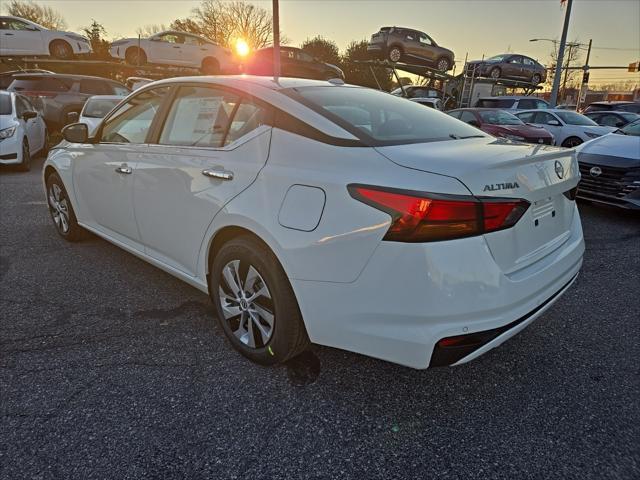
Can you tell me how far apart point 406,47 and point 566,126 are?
10.4 m

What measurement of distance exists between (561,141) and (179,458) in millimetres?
13313

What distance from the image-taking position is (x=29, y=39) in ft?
54.4

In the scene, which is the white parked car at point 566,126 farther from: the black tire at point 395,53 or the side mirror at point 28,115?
the side mirror at point 28,115

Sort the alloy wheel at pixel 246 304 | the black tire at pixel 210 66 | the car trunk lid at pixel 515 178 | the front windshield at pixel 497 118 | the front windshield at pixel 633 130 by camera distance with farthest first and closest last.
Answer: the black tire at pixel 210 66 < the front windshield at pixel 497 118 < the front windshield at pixel 633 130 < the alloy wheel at pixel 246 304 < the car trunk lid at pixel 515 178

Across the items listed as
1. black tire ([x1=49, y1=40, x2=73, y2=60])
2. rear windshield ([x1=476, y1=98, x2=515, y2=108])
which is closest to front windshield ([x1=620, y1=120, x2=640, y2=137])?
rear windshield ([x1=476, y1=98, x2=515, y2=108])

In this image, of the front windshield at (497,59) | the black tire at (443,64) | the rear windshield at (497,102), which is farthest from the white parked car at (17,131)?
the front windshield at (497,59)

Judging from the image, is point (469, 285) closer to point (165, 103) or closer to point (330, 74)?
Answer: point (165, 103)

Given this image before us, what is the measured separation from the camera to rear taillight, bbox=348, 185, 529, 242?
1680 millimetres

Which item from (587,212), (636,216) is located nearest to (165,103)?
(587,212)

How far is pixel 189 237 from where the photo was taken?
269 centimetres

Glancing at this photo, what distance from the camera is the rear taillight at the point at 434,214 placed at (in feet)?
5.51

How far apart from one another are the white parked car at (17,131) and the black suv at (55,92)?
274cm

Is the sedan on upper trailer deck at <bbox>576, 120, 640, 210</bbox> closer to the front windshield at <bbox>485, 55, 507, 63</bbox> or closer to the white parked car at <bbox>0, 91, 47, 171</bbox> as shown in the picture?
the white parked car at <bbox>0, 91, 47, 171</bbox>

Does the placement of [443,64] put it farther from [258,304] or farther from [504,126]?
[258,304]
